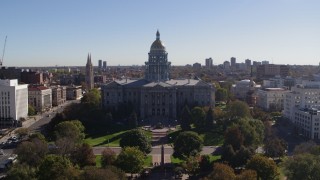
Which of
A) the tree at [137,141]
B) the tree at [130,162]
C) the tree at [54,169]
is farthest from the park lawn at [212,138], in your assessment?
the tree at [54,169]

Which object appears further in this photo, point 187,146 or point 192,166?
point 187,146

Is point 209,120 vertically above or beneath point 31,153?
above

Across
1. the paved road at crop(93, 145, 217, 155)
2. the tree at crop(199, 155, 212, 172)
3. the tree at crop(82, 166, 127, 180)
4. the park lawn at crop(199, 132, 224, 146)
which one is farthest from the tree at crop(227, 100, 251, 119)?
the tree at crop(82, 166, 127, 180)

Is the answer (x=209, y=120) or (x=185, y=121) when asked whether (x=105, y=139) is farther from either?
(x=209, y=120)

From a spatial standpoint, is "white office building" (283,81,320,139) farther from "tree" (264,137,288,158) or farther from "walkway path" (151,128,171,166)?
"walkway path" (151,128,171,166)

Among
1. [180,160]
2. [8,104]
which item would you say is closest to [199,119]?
[180,160]

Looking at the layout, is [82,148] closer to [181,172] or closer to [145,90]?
[181,172]
